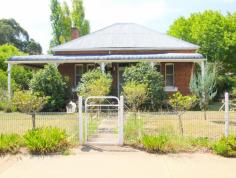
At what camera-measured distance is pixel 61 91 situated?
73.9ft

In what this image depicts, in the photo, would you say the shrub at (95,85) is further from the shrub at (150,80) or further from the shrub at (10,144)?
the shrub at (10,144)

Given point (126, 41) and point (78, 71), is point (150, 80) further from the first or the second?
point (126, 41)

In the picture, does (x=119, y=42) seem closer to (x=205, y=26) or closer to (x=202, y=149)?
(x=205, y=26)

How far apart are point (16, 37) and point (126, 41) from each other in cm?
4389

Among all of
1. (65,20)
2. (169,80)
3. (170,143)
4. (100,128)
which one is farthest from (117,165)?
(65,20)

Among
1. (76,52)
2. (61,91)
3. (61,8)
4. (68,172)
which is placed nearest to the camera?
(68,172)

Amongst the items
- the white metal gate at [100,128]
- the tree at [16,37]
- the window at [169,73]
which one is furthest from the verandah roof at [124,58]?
the tree at [16,37]

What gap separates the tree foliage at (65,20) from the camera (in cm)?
5206

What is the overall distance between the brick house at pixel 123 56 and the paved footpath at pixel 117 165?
45.9 feet

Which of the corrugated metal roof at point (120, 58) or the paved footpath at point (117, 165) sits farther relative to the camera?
the corrugated metal roof at point (120, 58)

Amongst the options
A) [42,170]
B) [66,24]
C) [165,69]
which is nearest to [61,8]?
[66,24]

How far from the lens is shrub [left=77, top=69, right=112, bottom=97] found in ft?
59.1

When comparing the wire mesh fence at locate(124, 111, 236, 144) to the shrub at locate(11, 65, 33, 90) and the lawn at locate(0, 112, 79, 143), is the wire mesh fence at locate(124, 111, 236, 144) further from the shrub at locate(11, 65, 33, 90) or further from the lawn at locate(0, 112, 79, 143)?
the shrub at locate(11, 65, 33, 90)

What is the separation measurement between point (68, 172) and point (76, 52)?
19700mm
